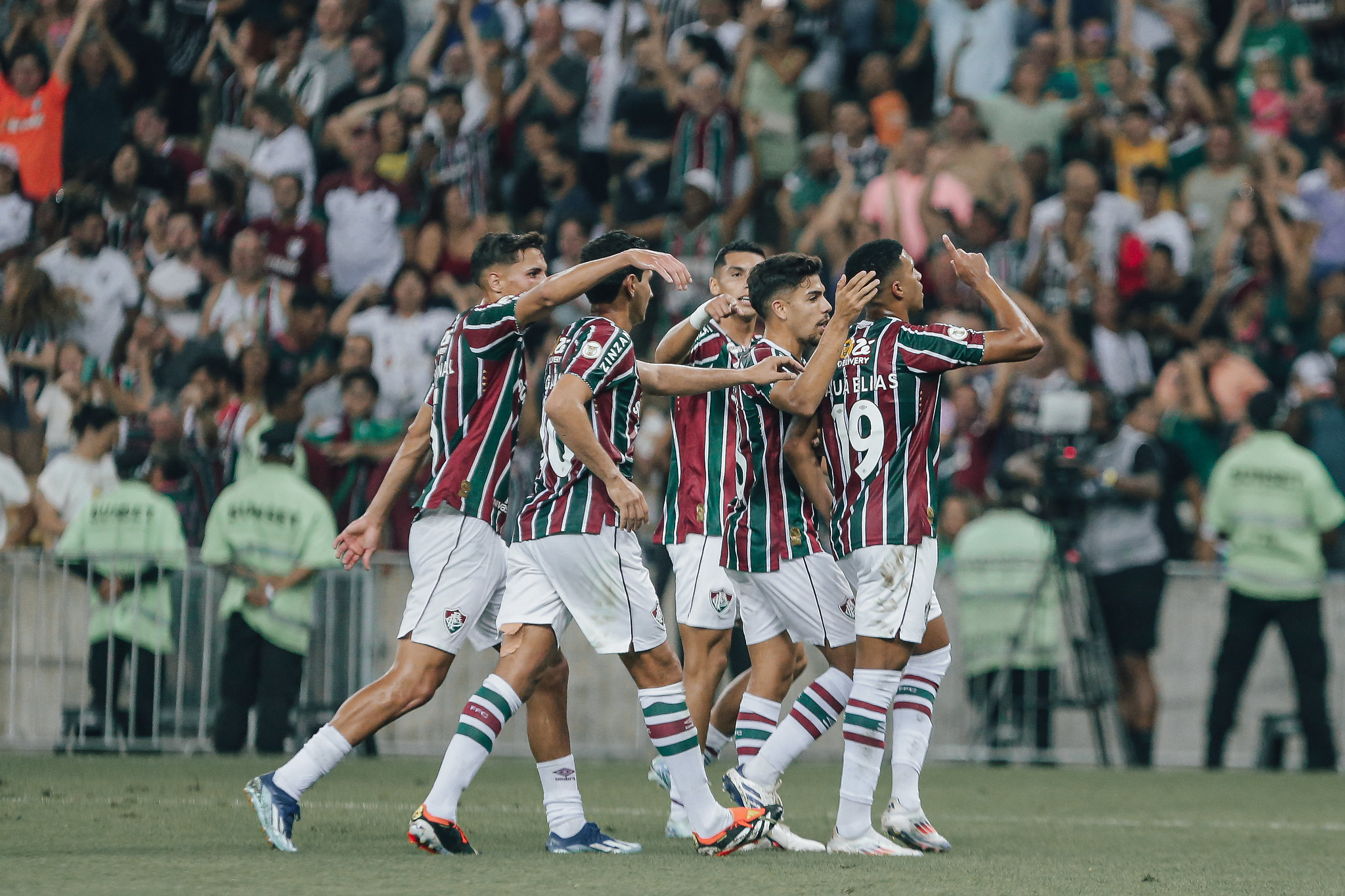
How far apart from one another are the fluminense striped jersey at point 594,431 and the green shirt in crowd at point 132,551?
6.29 meters

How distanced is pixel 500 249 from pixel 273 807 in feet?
7.77

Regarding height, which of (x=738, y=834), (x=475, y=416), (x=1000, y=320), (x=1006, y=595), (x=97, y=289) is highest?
(x=97, y=289)

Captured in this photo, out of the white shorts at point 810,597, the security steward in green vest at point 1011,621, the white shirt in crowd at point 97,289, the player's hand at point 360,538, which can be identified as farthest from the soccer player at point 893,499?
the white shirt in crowd at point 97,289

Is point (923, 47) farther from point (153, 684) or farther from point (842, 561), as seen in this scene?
point (842, 561)

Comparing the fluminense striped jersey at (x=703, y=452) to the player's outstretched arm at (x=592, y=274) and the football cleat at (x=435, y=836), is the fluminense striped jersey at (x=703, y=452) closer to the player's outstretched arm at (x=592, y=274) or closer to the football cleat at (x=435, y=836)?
the player's outstretched arm at (x=592, y=274)

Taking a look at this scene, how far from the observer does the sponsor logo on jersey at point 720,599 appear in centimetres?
809

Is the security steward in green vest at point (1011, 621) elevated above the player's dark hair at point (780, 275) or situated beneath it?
situated beneath

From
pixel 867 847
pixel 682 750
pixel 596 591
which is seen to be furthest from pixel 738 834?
pixel 596 591

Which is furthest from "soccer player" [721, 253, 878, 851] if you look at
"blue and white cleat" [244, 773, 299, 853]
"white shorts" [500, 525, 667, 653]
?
"blue and white cleat" [244, 773, 299, 853]

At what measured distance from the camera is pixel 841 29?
706 inches

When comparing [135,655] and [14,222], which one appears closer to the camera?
[135,655]

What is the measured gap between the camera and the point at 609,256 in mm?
7059

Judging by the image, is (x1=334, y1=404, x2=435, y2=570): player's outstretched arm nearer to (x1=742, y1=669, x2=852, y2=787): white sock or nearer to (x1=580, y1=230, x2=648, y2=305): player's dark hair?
(x1=580, y1=230, x2=648, y2=305): player's dark hair

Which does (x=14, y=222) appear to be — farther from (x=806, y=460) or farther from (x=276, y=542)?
(x=806, y=460)
